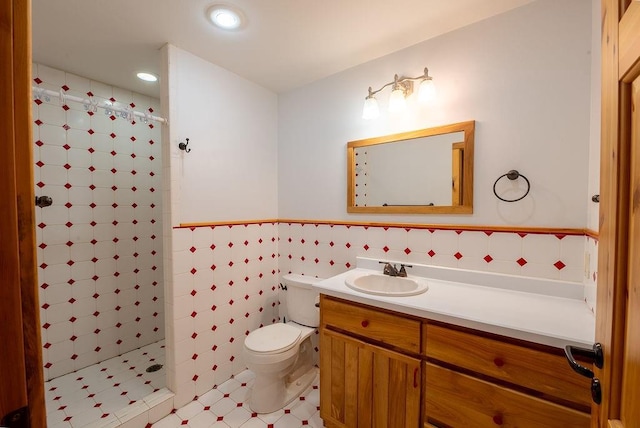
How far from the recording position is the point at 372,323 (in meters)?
1.38

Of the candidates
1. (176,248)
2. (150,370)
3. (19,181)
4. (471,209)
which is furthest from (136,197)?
(471,209)

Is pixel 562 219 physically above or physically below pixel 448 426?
above

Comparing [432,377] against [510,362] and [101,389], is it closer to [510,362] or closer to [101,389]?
[510,362]

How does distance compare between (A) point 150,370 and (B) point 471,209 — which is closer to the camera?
(B) point 471,209

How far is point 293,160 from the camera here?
7.78ft

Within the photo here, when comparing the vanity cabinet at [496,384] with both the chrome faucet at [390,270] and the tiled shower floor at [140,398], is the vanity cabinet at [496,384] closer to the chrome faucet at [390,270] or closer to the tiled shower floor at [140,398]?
the chrome faucet at [390,270]

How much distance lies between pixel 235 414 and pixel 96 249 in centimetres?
170

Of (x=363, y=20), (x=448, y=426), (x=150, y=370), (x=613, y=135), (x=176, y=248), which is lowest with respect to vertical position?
(x=150, y=370)

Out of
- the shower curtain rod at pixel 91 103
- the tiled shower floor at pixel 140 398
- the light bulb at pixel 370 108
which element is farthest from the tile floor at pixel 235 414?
the light bulb at pixel 370 108

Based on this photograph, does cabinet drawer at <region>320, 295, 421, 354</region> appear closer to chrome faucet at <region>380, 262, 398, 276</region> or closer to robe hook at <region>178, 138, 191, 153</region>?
chrome faucet at <region>380, 262, 398, 276</region>

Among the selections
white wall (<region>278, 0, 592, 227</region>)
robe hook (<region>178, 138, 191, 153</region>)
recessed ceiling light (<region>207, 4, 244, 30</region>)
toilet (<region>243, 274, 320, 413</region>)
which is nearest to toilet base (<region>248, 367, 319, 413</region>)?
toilet (<region>243, 274, 320, 413</region>)

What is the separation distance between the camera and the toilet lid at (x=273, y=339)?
170cm

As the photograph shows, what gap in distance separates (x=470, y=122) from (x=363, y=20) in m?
0.84

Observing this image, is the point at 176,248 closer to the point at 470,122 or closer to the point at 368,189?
the point at 368,189
